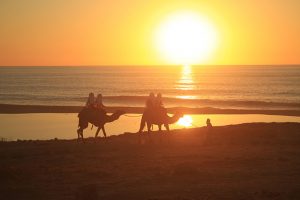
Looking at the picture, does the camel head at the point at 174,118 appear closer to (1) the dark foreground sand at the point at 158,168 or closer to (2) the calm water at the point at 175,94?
(1) the dark foreground sand at the point at 158,168

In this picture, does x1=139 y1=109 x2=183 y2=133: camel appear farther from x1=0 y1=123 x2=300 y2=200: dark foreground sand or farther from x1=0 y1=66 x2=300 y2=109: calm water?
x1=0 y1=66 x2=300 y2=109: calm water

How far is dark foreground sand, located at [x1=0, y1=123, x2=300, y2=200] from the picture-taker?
42.1 feet

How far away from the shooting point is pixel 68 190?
43.2 feet

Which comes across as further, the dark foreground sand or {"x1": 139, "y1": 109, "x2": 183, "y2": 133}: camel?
{"x1": 139, "y1": 109, "x2": 183, "y2": 133}: camel

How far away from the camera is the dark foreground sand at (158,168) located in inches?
506

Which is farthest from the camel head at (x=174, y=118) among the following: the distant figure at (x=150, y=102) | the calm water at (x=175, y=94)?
the calm water at (x=175, y=94)

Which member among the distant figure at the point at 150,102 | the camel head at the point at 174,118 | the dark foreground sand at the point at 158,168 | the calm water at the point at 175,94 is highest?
the calm water at the point at 175,94

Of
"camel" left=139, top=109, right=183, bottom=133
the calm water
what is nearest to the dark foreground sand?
"camel" left=139, top=109, right=183, bottom=133

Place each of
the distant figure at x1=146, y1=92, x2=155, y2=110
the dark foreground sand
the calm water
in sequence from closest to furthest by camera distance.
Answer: the dark foreground sand < the distant figure at x1=146, y1=92, x2=155, y2=110 < the calm water

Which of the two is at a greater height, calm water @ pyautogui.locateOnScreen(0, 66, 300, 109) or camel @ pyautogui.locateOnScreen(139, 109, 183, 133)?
calm water @ pyautogui.locateOnScreen(0, 66, 300, 109)

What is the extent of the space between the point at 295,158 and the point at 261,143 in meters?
4.00

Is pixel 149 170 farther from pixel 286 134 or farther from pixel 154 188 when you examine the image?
pixel 286 134

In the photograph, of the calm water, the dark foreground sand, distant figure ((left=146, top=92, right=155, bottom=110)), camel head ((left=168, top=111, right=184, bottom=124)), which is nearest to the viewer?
the dark foreground sand

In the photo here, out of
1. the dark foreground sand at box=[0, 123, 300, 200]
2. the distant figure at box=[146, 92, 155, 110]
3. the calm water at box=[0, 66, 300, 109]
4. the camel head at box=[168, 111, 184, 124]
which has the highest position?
the calm water at box=[0, 66, 300, 109]
